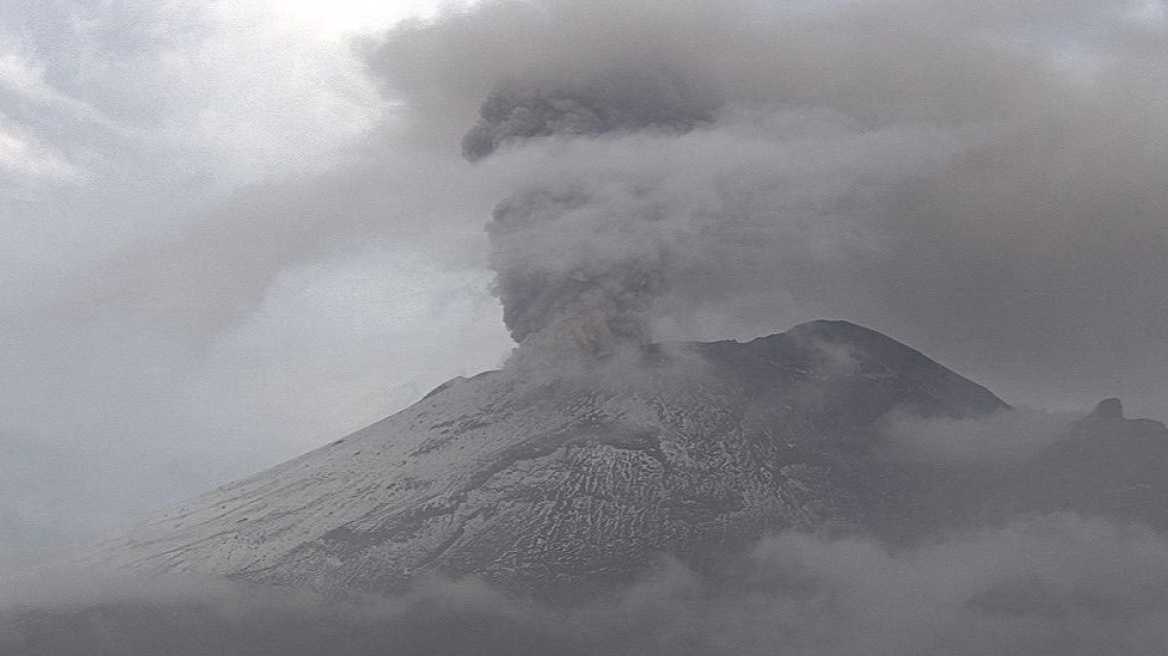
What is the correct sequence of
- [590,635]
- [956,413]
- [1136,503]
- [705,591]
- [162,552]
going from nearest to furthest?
[590,635], [705,591], [162,552], [1136,503], [956,413]

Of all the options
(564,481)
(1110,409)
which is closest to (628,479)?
(564,481)

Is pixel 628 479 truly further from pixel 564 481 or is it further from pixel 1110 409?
pixel 1110 409

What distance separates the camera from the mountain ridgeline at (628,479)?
7600 cm

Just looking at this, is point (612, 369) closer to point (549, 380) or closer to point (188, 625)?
point (549, 380)

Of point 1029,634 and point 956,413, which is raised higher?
point 956,413

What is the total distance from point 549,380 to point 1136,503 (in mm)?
38508

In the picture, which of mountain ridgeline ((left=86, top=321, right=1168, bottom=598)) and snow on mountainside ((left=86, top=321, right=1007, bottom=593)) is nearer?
snow on mountainside ((left=86, top=321, right=1007, bottom=593))

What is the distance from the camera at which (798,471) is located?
286 ft

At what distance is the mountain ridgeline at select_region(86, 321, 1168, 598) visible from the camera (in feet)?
249

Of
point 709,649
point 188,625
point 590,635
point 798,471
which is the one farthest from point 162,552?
point 798,471

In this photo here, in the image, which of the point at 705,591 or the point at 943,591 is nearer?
the point at 705,591

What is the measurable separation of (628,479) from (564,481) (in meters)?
3.90

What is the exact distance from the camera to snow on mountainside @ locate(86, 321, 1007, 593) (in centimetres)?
7569

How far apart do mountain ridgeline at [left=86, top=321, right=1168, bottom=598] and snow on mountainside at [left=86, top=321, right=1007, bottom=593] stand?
130 mm
